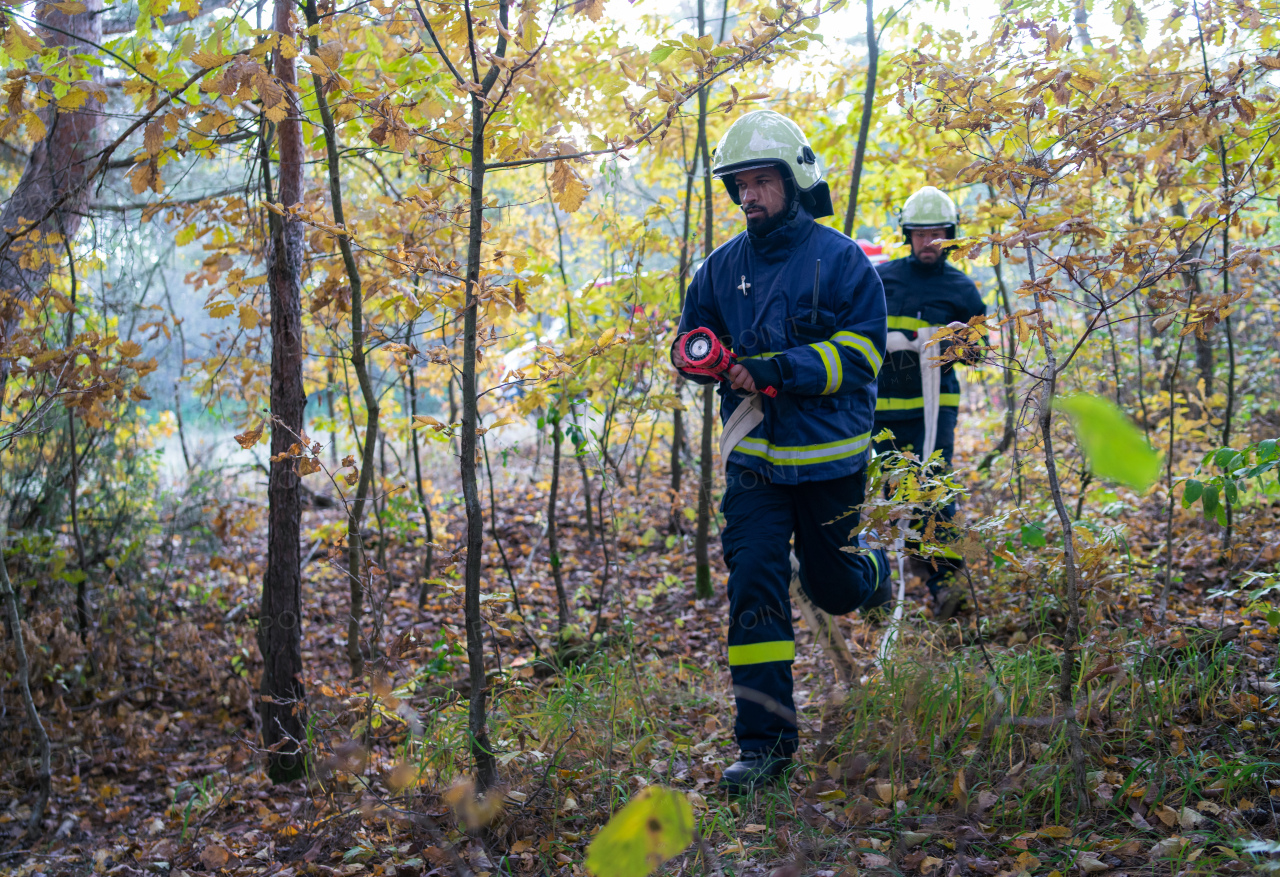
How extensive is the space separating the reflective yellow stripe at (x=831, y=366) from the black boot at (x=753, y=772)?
1233 mm

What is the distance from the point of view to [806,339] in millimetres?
3203

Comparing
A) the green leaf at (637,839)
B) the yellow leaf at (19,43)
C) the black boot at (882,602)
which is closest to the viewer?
the green leaf at (637,839)

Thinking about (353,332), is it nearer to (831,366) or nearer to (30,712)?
(30,712)

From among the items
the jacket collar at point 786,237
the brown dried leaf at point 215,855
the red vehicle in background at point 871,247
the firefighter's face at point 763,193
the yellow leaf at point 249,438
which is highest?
the red vehicle in background at point 871,247

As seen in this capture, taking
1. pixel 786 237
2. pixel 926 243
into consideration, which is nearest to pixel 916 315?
pixel 926 243

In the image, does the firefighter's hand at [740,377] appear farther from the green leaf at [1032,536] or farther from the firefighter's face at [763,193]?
the green leaf at [1032,536]

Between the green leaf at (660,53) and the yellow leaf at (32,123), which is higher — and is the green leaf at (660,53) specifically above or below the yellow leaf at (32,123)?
above

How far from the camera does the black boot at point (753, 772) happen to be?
108 inches

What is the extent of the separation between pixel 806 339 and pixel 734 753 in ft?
5.17

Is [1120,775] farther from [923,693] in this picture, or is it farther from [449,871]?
[449,871]

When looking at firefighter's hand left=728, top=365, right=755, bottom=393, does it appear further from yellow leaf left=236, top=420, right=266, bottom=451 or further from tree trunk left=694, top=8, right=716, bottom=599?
tree trunk left=694, top=8, right=716, bottom=599

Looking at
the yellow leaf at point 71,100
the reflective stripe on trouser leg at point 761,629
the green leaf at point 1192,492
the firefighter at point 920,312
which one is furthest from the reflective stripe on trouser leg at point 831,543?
the yellow leaf at point 71,100

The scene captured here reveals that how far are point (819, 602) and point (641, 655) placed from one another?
Result: 151cm

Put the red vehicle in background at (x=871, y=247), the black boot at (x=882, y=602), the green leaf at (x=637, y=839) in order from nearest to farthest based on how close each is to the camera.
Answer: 1. the green leaf at (x=637, y=839)
2. the black boot at (x=882, y=602)
3. the red vehicle in background at (x=871, y=247)
